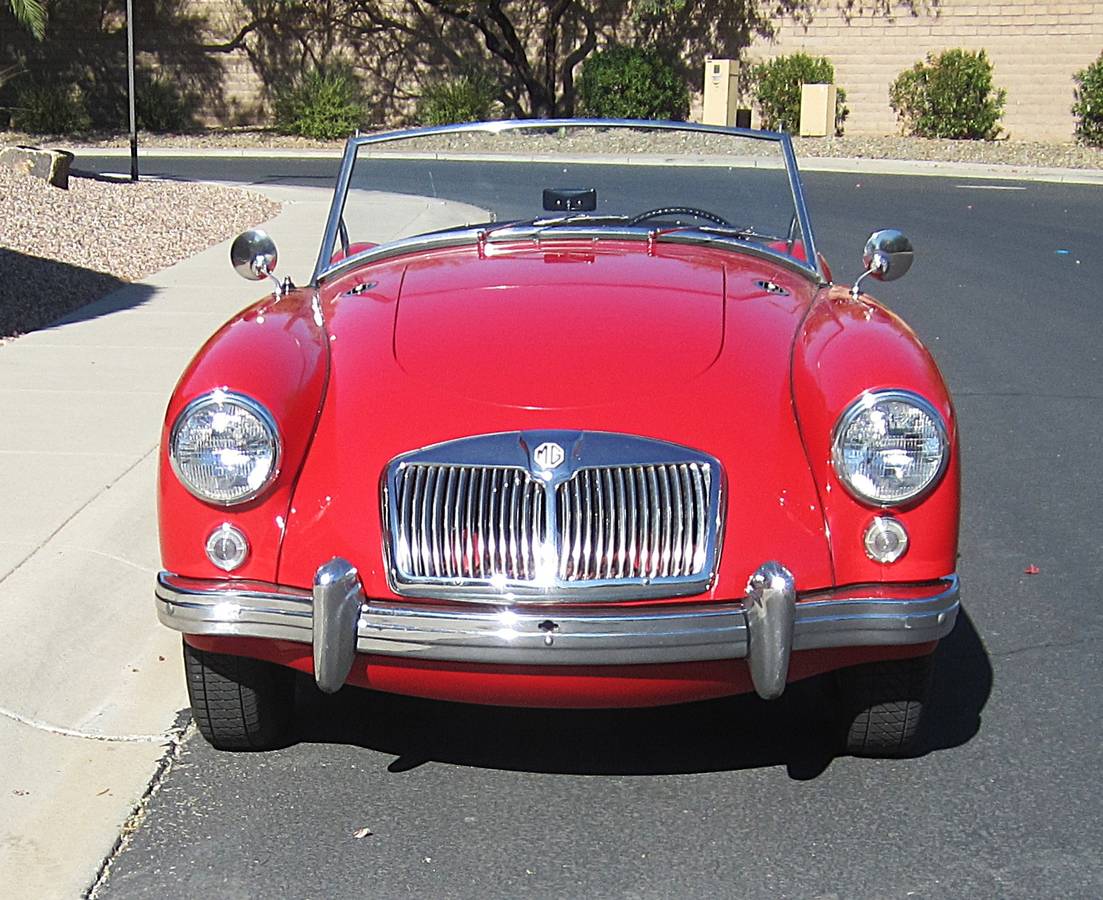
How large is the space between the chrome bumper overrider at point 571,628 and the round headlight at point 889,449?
0.27m

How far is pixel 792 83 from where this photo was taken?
28953 millimetres

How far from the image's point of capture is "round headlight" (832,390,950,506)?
3551 mm

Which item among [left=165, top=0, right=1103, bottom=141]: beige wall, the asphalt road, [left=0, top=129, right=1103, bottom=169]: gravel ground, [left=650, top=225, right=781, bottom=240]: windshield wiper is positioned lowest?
the asphalt road

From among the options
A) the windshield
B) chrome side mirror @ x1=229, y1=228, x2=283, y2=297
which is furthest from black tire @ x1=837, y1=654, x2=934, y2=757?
chrome side mirror @ x1=229, y1=228, x2=283, y2=297

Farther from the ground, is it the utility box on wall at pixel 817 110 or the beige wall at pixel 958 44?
the beige wall at pixel 958 44

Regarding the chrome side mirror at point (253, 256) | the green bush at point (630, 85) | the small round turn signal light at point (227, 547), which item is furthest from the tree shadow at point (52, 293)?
the green bush at point (630, 85)

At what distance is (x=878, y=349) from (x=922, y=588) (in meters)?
0.61

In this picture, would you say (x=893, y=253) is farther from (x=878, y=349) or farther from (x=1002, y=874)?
(x=1002, y=874)

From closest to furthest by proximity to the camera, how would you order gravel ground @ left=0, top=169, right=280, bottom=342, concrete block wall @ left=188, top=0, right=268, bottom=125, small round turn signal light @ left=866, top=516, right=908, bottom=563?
small round turn signal light @ left=866, top=516, right=908, bottom=563 → gravel ground @ left=0, top=169, right=280, bottom=342 → concrete block wall @ left=188, top=0, right=268, bottom=125

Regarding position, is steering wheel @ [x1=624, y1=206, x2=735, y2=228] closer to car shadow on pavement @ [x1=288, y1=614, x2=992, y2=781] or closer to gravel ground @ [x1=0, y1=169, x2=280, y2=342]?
car shadow on pavement @ [x1=288, y1=614, x2=992, y2=781]

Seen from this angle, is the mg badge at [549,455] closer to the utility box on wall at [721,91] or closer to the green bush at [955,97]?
the utility box on wall at [721,91]

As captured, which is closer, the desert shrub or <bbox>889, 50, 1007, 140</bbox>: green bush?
<bbox>889, 50, 1007, 140</bbox>: green bush

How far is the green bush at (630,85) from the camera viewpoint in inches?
1139

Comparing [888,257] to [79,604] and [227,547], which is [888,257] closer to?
[227,547]
